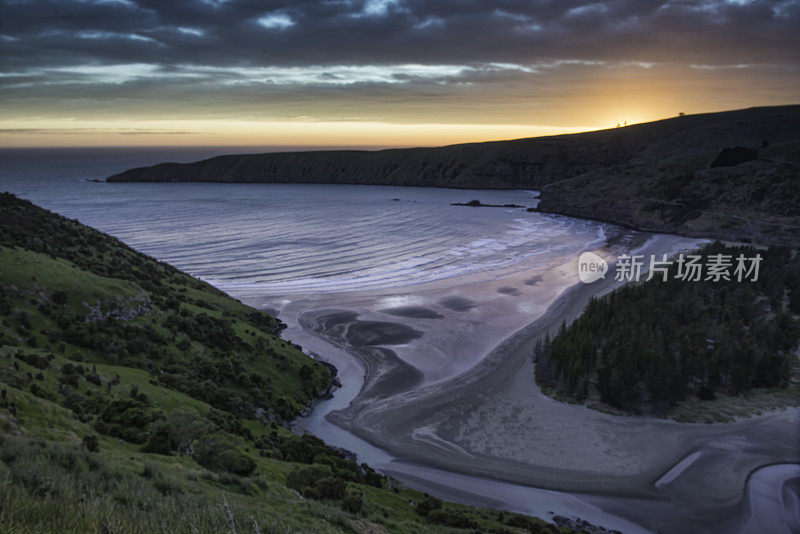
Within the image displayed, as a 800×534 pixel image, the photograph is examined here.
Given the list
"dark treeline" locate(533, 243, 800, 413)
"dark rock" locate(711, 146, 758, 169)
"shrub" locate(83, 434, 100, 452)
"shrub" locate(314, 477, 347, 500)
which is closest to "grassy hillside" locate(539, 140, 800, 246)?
"dark rock" locate(711, 146, 758, 169)

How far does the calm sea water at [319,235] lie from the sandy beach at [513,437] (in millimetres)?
19967

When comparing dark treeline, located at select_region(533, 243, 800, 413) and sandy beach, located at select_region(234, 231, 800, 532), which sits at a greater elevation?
dark treeline, located at select_region(533, 243, 800, 413)

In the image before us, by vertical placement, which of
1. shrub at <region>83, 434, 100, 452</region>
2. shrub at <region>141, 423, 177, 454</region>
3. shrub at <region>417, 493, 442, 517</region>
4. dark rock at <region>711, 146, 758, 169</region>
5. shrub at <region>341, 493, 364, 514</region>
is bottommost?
shrub at <region>417, 493, 442, 517</region>

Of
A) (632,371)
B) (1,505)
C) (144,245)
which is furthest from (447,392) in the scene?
(144,245)

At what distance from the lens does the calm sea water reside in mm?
62750

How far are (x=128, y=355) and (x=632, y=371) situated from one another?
99.0 ft

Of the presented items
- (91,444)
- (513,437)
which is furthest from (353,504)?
(513,437)

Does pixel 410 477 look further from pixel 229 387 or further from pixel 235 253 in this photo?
pixel 235 253

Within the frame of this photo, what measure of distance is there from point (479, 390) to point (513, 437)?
17.7ft

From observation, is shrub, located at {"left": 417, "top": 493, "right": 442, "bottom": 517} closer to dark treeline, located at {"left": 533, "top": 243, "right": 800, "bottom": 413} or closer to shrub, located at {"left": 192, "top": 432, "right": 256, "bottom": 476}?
shrub, located at {"left": 192, "top": 432, "right": 256, "bottom": 476}

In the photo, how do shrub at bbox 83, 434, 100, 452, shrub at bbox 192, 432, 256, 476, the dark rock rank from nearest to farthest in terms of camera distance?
shrub at bbox 83, 434, 100, 452 → shrub at bbox 192, 432, 256, 476 → the dark rock

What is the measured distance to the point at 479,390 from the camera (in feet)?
104

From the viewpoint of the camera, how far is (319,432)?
27.5 meters

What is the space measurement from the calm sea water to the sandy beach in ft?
65.5
